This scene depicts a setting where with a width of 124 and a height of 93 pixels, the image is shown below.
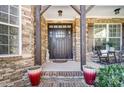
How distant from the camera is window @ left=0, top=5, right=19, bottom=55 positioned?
3772mm

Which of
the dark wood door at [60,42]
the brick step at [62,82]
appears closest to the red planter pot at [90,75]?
the brick step at [62,82]

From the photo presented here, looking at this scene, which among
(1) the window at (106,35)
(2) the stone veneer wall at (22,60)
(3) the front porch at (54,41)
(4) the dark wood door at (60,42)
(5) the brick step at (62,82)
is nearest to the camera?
(2) the stone veneer wall at (22,60)

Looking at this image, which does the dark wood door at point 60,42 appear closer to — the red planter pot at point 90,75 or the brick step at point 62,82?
the brick step at point 62,82

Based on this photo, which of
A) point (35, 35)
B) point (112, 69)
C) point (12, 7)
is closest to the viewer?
point (112, 69)

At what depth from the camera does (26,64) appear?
178 inches

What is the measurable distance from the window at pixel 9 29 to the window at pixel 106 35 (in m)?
4.81

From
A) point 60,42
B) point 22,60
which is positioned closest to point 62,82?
point 22,60

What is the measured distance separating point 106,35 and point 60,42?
93.6 inches

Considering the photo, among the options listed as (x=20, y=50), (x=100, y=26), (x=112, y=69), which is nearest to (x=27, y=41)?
(x=20, y=50)

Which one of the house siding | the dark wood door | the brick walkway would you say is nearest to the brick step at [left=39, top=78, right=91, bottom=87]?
the brick walkway

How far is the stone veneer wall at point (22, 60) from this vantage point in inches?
146
